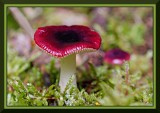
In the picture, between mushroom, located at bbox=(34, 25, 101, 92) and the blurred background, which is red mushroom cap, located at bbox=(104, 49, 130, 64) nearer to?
the blurred background

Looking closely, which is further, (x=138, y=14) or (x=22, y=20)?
(x=138, y=14)

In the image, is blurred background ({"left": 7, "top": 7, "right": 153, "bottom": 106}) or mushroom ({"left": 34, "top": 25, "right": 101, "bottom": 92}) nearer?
mushroom ({"left": 34, "top": 25, "right": 101, "bottom": 92})

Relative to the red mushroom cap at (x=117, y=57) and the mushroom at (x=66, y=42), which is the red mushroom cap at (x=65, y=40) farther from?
the red mushroom cap at (x=117, y=57)

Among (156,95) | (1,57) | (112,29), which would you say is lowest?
(156,95)

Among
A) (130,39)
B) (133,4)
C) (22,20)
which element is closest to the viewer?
(133,4)

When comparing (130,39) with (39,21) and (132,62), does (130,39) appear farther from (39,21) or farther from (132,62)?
(39,21)

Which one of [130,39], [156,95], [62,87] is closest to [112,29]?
[130,39]

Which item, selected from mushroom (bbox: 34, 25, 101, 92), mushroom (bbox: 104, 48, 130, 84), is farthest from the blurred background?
mushroom (bbox: 34, 25, 101, 92)

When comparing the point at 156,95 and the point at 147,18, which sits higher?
the point at 147,18
